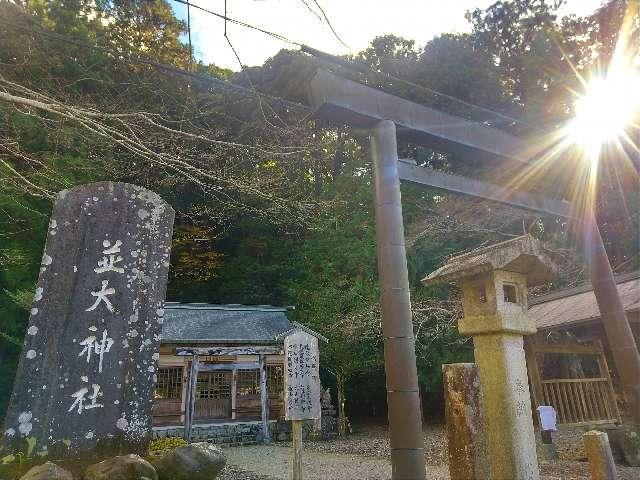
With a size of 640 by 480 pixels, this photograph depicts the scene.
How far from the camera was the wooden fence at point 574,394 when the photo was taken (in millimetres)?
8969

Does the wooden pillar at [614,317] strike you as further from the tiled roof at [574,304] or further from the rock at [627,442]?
the tiled roof at [574,304]

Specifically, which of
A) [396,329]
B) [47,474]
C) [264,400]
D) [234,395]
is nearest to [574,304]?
[396,329]

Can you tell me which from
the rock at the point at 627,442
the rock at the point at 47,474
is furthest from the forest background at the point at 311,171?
the rock at the point at 47,474

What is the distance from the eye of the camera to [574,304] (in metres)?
10.5

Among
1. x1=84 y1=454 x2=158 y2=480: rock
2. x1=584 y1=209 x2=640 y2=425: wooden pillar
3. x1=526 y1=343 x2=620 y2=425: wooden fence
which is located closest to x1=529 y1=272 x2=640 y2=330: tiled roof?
x1=526 y1=343 x2=620 y2=425: wooden fence

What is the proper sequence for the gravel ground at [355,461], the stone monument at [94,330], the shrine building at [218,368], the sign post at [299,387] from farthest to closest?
the shrine building at [218,368], the gravel ground at [355,461], the sign post at [299,387], the stone monument at [94,330]

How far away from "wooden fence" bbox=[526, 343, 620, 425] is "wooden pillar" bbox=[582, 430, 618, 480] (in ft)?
15.6

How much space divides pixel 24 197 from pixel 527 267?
15.6 metres

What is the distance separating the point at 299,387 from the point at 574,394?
6954 millimetres

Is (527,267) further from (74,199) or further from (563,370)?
(563,370)

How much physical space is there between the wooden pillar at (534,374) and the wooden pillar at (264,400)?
7825 millimetres

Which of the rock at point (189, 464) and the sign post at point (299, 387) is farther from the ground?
the sign post at point (299, 387)

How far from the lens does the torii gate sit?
3705 mm

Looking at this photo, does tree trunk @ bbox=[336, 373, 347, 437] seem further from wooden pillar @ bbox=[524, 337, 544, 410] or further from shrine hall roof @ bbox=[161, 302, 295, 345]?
wooden pillar @ bbox=[524, 337, 544, 410]
